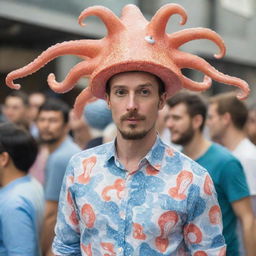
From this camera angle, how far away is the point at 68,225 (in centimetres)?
372

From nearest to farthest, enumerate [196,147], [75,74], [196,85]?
[75,74]
[196,85]
[196,147]

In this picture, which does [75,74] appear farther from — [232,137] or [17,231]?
[232,137]

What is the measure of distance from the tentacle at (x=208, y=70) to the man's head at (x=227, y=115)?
111 inches

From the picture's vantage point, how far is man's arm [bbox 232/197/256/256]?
16.8 ft

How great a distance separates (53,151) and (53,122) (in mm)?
452

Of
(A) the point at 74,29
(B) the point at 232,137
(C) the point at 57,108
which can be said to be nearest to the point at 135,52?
(B) the point at 232,137

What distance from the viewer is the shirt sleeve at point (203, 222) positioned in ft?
11.4

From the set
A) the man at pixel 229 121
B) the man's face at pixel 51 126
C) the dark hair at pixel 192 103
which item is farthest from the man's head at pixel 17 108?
the dark hair at pixel 192 103

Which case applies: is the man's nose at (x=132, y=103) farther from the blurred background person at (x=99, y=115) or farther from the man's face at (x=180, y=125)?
the blurred background person at (x=99, y=115)

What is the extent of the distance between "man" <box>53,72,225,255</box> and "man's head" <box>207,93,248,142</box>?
298 centimetres

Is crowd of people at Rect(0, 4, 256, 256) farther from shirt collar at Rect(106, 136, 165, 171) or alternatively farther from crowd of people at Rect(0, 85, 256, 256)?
crowd of people at Rect(0, 85, 256, 256)

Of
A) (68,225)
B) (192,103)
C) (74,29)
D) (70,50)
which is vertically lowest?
(68,225)

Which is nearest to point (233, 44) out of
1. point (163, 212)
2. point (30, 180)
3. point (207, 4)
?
point (207, 4)

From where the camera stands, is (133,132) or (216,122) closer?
(133,132)
